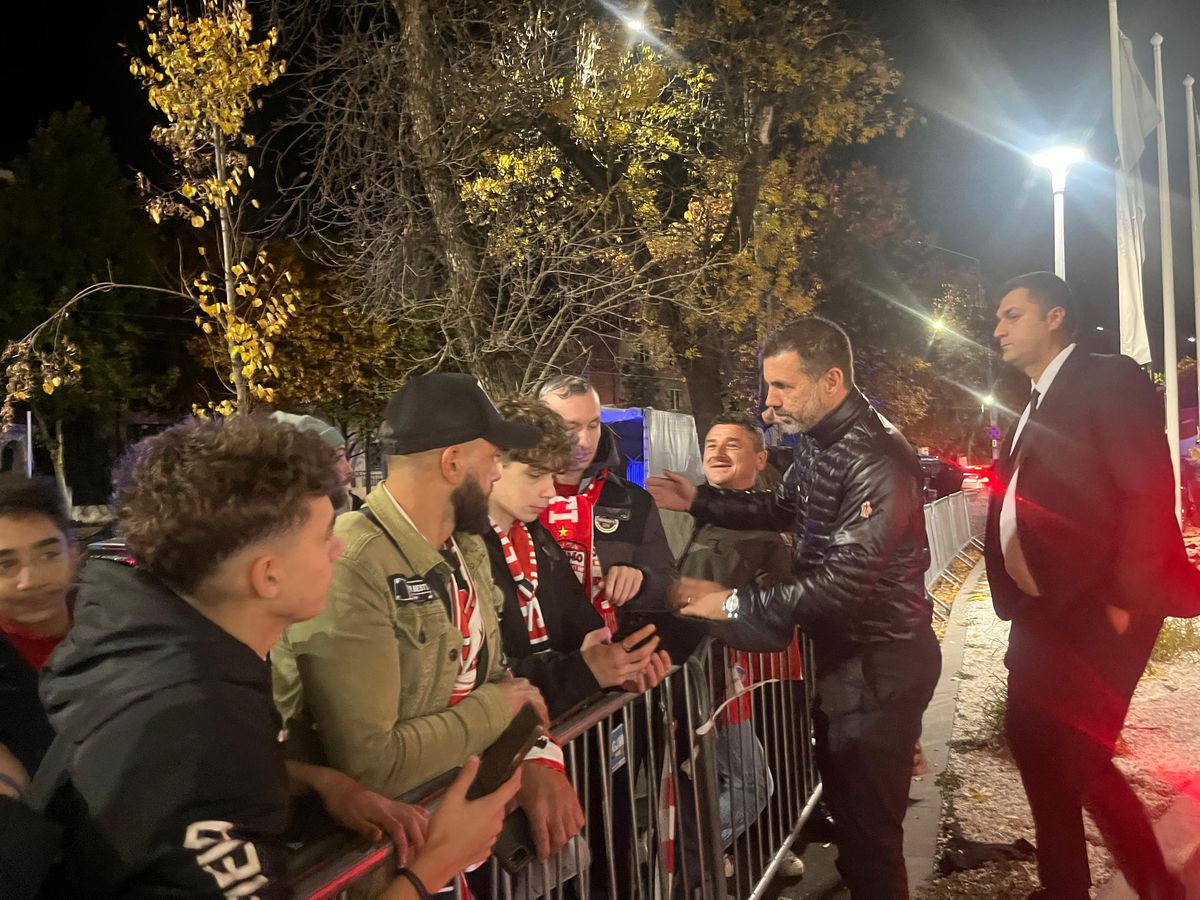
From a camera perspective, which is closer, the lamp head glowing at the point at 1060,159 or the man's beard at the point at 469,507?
the man's beard at the point at 469,507

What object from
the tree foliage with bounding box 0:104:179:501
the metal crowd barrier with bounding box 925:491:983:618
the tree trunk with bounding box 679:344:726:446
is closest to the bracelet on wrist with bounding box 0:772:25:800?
the metal crowd barrier with bounding box 925:491:983:618

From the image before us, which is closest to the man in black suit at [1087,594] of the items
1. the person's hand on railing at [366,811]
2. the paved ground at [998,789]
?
the paved ground at [998,789]

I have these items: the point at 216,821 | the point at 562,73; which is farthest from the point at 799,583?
the point at 562,73

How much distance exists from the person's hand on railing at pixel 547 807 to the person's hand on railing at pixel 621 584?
1302 mm

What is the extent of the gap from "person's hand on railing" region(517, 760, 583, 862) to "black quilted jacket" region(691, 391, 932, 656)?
Result: 1073 millimetres

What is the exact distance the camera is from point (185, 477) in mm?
1578

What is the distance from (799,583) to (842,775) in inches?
Answer: 27.2

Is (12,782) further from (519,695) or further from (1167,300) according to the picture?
(1167,300)

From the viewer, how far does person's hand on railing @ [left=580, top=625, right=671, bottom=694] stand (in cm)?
268

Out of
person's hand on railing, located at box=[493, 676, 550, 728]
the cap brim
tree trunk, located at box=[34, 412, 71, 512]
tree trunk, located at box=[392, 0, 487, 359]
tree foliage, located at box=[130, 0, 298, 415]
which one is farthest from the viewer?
tree trunk, located at box=[34, 412, 71, 512]

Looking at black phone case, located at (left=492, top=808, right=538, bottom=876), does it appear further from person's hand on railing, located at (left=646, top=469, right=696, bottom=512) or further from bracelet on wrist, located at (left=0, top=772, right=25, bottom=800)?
person's hand on railing, located at (left=646, top=469, right=696, bottom=512)

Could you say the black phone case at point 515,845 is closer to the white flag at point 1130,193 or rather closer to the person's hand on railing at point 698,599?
the person's hand on railing at point 698,599

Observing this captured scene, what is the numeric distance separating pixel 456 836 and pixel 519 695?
48 cm

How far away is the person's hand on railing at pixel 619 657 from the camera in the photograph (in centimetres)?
268
